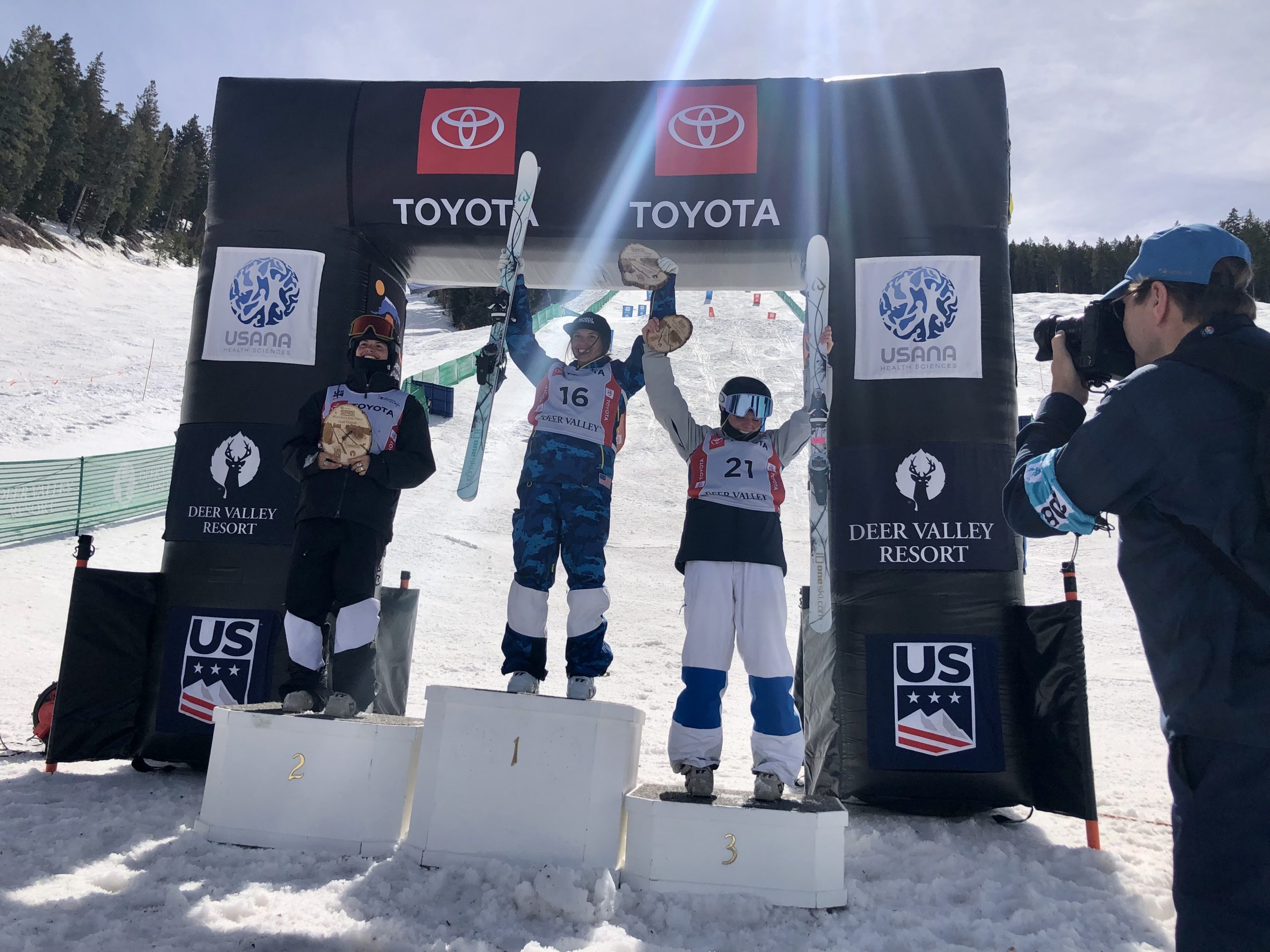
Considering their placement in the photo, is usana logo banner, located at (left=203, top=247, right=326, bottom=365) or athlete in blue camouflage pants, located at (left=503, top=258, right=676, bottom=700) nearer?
athlete in blue camouflage pants, located at (left=503, top=258, right=676, bottom=700)

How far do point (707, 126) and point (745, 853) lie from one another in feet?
11.8

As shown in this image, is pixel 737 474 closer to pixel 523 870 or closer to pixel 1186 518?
pixel 523 870

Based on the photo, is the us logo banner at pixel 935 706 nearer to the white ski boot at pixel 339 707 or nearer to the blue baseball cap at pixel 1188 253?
the white ski boot at pixel 339 707

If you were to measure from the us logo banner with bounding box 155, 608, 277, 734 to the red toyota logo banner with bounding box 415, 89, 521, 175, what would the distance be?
255 cm

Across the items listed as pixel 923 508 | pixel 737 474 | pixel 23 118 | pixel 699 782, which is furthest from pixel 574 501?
pixel 23 118

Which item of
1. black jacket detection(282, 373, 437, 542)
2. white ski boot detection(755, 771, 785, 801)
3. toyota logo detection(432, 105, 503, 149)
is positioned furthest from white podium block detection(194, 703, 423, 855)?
toyota logo detection(432, 105, 503, 149)

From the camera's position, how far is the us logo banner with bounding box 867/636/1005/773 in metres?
3.98

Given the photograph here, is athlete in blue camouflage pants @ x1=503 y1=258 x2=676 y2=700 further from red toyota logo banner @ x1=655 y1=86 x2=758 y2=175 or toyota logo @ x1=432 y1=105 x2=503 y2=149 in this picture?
toyota logo @ x1=432 y1=105 x2=503 y2=149

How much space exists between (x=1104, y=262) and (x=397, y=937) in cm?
6578

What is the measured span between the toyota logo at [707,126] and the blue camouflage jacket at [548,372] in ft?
3.65

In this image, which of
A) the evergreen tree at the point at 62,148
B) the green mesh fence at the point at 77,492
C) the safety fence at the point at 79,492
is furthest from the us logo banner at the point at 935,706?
the evergreen tree at the point at 62,148

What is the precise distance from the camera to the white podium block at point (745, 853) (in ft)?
9.45

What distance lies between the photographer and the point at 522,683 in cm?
344

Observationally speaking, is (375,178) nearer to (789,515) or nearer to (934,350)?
(934,350)
